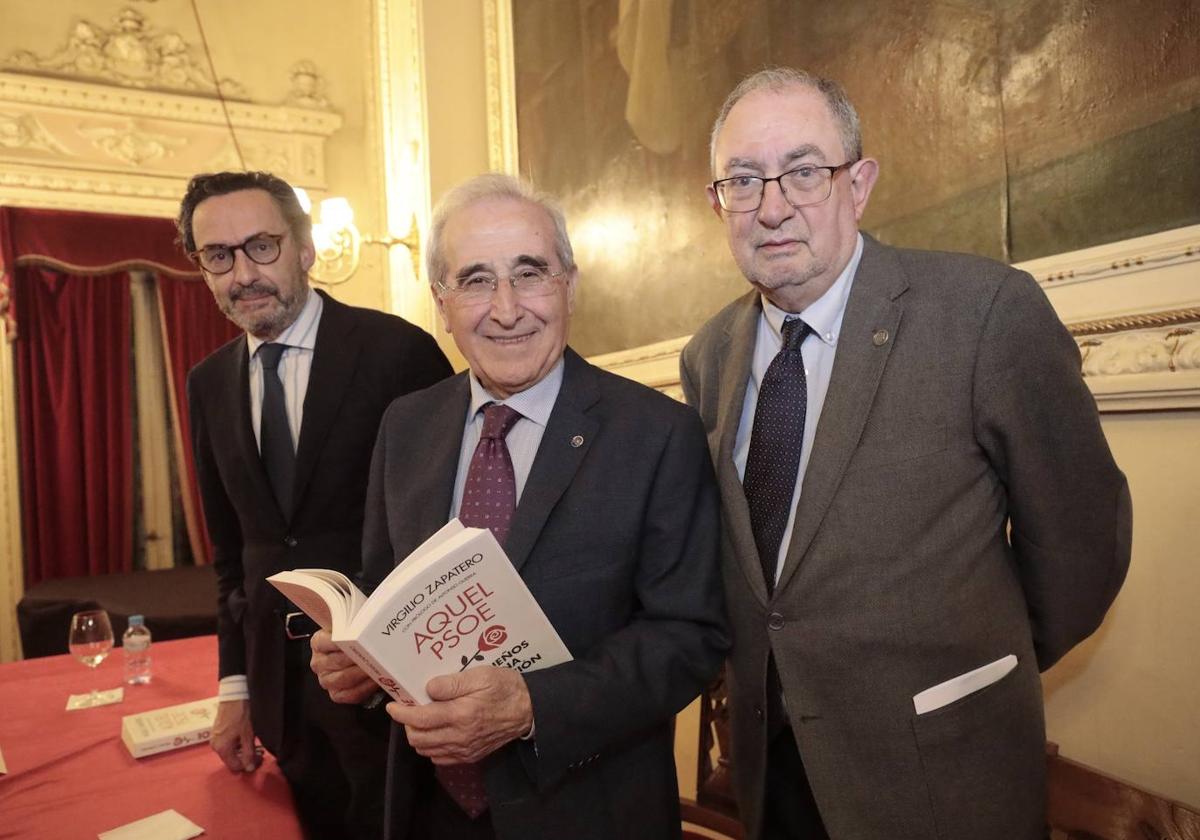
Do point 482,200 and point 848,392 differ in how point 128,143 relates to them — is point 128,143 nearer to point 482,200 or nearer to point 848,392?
point 482,200

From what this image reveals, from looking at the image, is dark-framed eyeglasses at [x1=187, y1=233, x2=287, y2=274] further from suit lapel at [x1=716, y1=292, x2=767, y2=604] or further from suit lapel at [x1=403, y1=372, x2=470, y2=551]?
suit lapel at [x1=716, y1=292, x2=767, y2=604]

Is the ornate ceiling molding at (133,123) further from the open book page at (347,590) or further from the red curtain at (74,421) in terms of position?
the open book page at (347,590)

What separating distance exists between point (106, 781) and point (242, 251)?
4.31 feet

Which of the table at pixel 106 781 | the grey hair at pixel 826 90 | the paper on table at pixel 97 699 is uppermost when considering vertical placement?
the grey hair at pixel 826 90

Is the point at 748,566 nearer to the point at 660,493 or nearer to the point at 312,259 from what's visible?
the point at 660,493

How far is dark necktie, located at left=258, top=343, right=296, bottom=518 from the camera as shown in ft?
6.97

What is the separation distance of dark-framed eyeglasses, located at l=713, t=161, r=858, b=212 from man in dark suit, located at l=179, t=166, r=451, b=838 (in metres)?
1.06

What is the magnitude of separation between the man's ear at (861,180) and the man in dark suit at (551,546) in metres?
0.55

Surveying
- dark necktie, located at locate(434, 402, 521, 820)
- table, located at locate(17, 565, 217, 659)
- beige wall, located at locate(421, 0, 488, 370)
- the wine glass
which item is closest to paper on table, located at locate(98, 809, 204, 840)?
dark necktie, located at locate(434, 402, 521, 820)

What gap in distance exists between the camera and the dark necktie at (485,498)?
1.55 metres

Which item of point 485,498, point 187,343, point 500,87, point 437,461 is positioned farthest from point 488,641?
point 187,343

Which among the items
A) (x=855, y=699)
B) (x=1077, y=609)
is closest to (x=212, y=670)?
(x=855, y=699)

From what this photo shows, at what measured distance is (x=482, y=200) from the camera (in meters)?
1.64

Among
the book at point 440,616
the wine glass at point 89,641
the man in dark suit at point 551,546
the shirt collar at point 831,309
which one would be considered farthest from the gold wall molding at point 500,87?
the book at point 440,616
